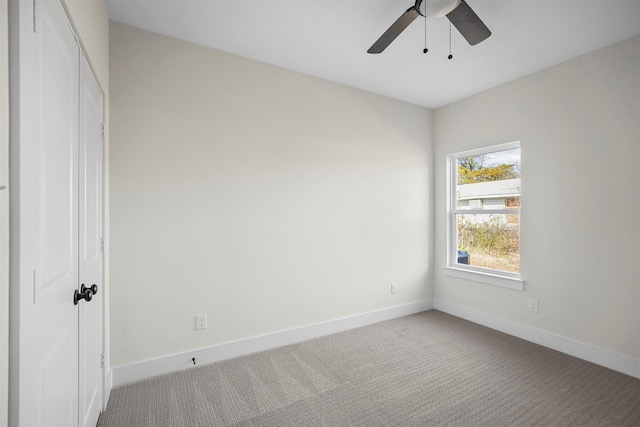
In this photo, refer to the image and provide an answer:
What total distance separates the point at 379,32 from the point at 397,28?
520 mm

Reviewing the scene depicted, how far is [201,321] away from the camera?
101 inches

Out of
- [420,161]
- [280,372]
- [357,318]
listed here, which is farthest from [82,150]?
[420,161]

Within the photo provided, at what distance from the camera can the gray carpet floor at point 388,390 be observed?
6.36ft

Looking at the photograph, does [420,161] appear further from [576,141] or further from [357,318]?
[357,318]

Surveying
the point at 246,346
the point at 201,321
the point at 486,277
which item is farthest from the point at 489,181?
the point at 201,321

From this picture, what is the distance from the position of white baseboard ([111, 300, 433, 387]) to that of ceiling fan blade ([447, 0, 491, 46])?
9.03 ft

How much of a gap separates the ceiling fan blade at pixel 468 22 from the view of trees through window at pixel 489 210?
5.94 ft

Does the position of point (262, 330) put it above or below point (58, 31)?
below

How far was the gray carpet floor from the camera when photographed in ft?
6.36

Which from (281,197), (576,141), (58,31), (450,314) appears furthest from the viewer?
(450,314)

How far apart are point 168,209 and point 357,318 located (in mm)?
2250

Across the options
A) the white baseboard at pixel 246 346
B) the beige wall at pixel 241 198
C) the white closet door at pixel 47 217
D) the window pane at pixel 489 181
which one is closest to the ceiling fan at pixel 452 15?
the beige wall at pixel 241 198

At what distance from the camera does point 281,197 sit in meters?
2.96

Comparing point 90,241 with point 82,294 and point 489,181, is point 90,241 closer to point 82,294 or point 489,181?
point 82,294
